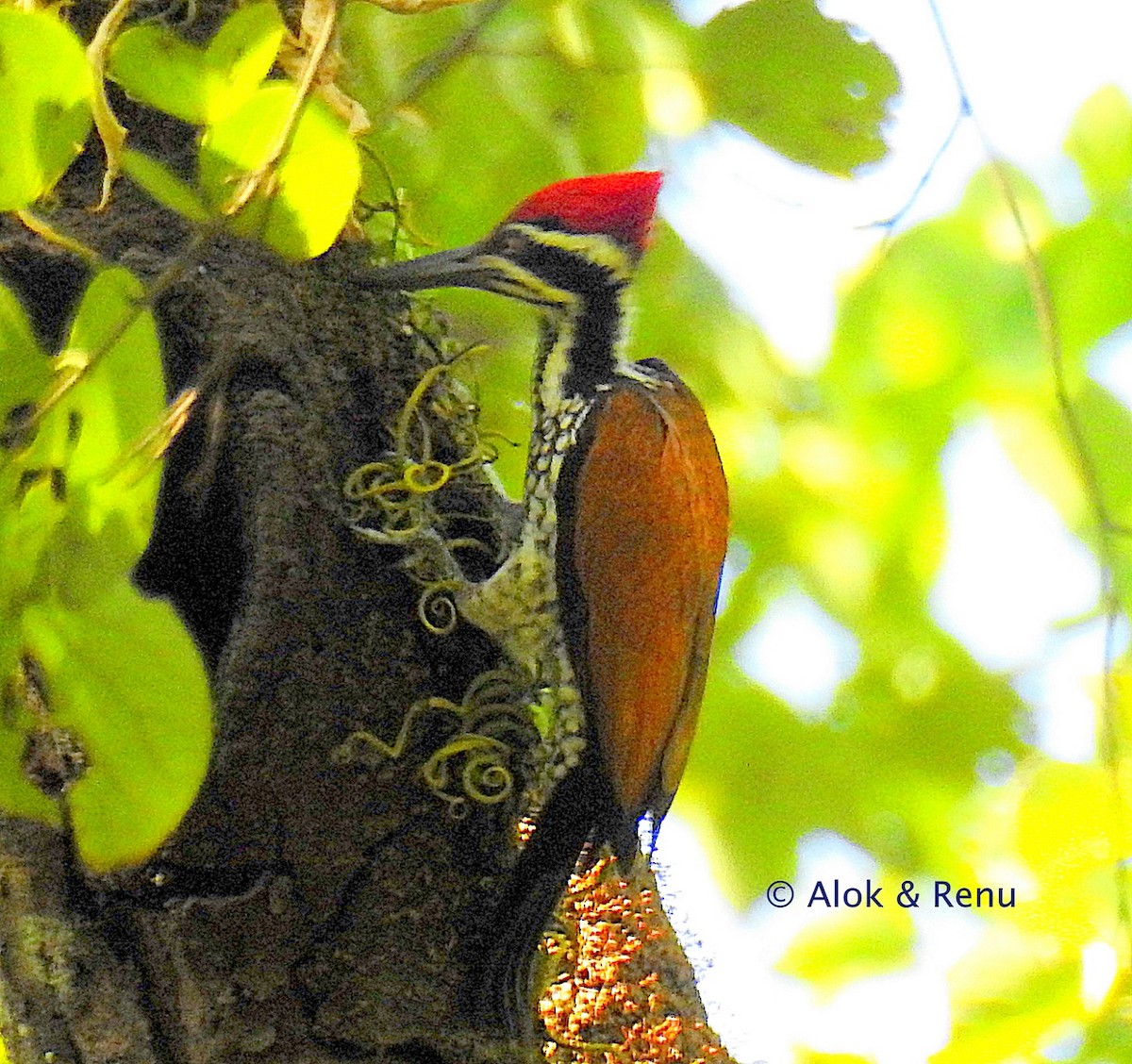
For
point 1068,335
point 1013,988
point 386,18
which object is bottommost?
point 1013,988

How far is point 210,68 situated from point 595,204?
44 centimetres

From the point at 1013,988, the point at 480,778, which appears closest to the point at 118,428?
the point at 480,778

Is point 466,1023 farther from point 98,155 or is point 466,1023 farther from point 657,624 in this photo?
point 98,155

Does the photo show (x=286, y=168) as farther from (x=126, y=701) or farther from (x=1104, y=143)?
(x=1104, y=143)

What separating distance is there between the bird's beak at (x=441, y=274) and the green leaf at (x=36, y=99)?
1.58 ft

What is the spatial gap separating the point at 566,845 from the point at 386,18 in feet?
2.74

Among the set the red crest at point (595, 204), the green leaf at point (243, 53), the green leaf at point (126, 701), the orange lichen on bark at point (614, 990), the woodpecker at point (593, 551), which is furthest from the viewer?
the orange lichen on bark at point (614, 990)

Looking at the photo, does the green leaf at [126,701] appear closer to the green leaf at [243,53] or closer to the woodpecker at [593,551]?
the green leaf at [243,53]

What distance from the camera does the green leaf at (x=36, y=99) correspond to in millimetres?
639

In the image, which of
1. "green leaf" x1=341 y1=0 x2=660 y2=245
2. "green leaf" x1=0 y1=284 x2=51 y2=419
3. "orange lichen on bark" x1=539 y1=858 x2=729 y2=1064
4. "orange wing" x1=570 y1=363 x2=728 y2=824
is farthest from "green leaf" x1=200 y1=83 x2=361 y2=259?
"orange lichen on bark" x1=539 y1=858 x2=729 y2=1064

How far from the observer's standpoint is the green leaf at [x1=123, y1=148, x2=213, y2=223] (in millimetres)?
684

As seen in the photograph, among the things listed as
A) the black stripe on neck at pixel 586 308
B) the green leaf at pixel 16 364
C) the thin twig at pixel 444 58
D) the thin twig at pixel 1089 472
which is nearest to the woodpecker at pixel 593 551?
the black stripe on neck at pixel 586 308

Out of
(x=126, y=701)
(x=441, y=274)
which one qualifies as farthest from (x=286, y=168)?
(x=441, y=274)

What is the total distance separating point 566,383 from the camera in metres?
1.13
